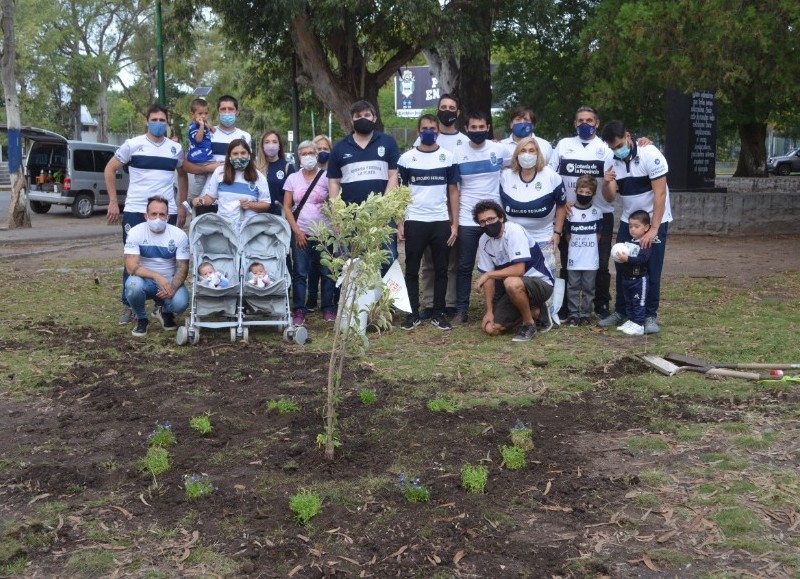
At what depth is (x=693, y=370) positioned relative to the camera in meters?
6.79

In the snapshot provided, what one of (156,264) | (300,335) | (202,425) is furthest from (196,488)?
(156,264)

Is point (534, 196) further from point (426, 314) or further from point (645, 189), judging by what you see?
point (426, 314)

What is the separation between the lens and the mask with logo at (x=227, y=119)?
8.98 meters

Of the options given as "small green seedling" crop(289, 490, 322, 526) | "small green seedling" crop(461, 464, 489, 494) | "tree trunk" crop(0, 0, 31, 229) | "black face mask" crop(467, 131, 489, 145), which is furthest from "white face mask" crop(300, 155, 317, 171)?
"tree trunk" crop(0, 0, 31, 229)

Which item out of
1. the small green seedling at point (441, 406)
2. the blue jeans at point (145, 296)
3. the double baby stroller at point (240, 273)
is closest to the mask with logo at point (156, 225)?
the double baby stroller at point (240, 273)

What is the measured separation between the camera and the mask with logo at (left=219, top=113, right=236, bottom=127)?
8984 mm

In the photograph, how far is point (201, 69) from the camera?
5884 centimetres

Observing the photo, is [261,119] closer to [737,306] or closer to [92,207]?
[92,207]

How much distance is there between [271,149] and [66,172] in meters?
18.6

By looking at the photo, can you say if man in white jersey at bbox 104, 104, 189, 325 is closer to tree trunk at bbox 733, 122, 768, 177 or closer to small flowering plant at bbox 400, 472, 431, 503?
small flowering plant at bbox 400, 472, 431, 503

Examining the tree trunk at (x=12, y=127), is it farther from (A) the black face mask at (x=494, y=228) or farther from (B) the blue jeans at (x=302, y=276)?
(A) the black face mask at (x=494, y=228)

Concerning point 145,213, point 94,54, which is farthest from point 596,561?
point 94,54

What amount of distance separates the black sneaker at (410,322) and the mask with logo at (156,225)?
240 cm

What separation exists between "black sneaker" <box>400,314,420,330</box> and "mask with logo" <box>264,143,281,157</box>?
2.08 m
